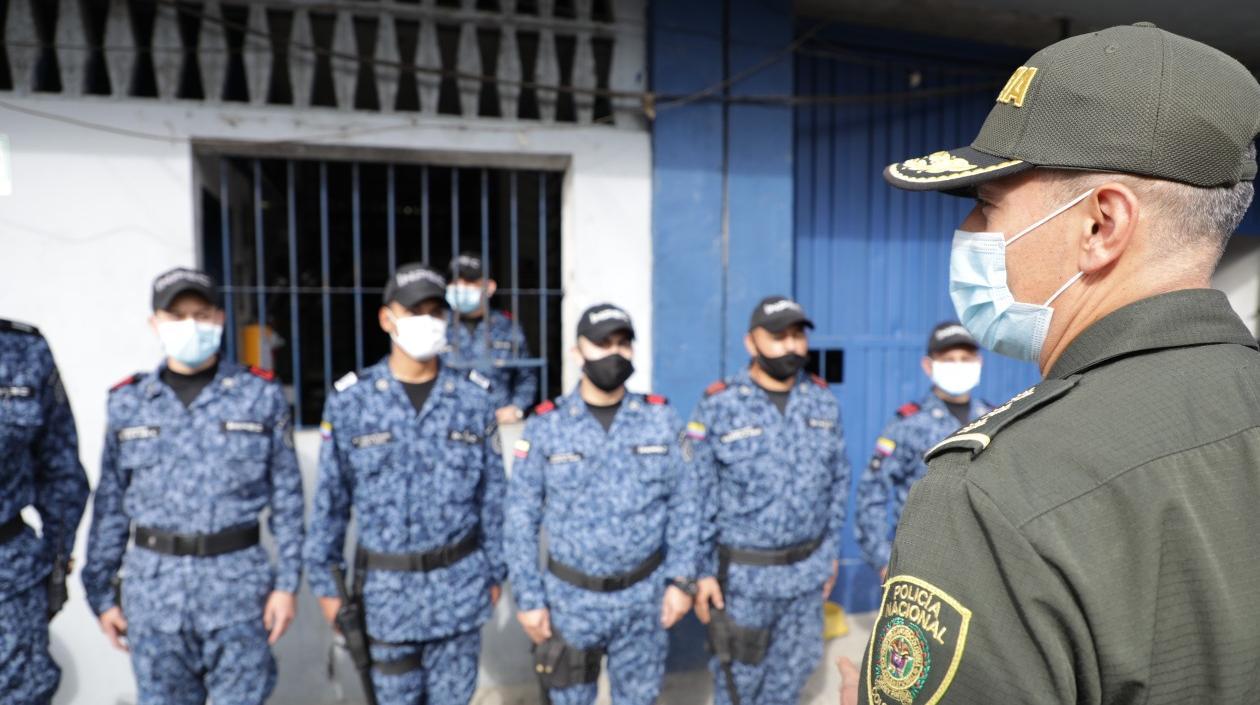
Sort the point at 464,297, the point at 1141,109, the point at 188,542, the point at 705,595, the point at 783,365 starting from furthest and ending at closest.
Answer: the point at 464,297, the point at 783,365, the point at 705,595, the point at 188,542, the point at 1141,109

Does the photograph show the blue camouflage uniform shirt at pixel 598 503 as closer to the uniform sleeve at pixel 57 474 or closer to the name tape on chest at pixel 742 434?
the name tape on chest at pixel 742 434

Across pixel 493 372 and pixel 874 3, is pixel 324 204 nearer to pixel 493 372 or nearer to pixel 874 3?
pixel 493 372

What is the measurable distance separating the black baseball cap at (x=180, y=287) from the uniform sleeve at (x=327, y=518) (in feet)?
1.97

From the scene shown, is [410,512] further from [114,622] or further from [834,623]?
[834,623]

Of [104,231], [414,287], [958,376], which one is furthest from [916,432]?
[104,231]

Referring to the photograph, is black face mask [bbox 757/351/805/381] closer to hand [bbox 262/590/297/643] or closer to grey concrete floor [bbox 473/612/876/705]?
grey concrete floor [bbox 473/612/876/705]

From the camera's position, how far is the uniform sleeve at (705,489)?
2904 mm

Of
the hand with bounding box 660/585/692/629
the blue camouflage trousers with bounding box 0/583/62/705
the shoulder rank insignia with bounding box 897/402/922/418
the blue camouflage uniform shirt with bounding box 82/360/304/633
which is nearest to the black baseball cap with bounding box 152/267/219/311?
the blue camouflage uniform shirt with bounding box 82/360/304/633

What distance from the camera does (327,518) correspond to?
2619 mm

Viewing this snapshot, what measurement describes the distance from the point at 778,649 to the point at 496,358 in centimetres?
201

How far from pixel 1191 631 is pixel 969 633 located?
0.68 ft

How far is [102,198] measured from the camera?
304 cm

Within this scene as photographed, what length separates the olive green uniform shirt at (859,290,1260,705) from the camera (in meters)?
0.68

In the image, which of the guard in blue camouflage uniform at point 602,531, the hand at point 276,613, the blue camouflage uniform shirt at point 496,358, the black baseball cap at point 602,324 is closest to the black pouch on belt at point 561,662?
the guard in blue camouflage uniform at point 602,531
